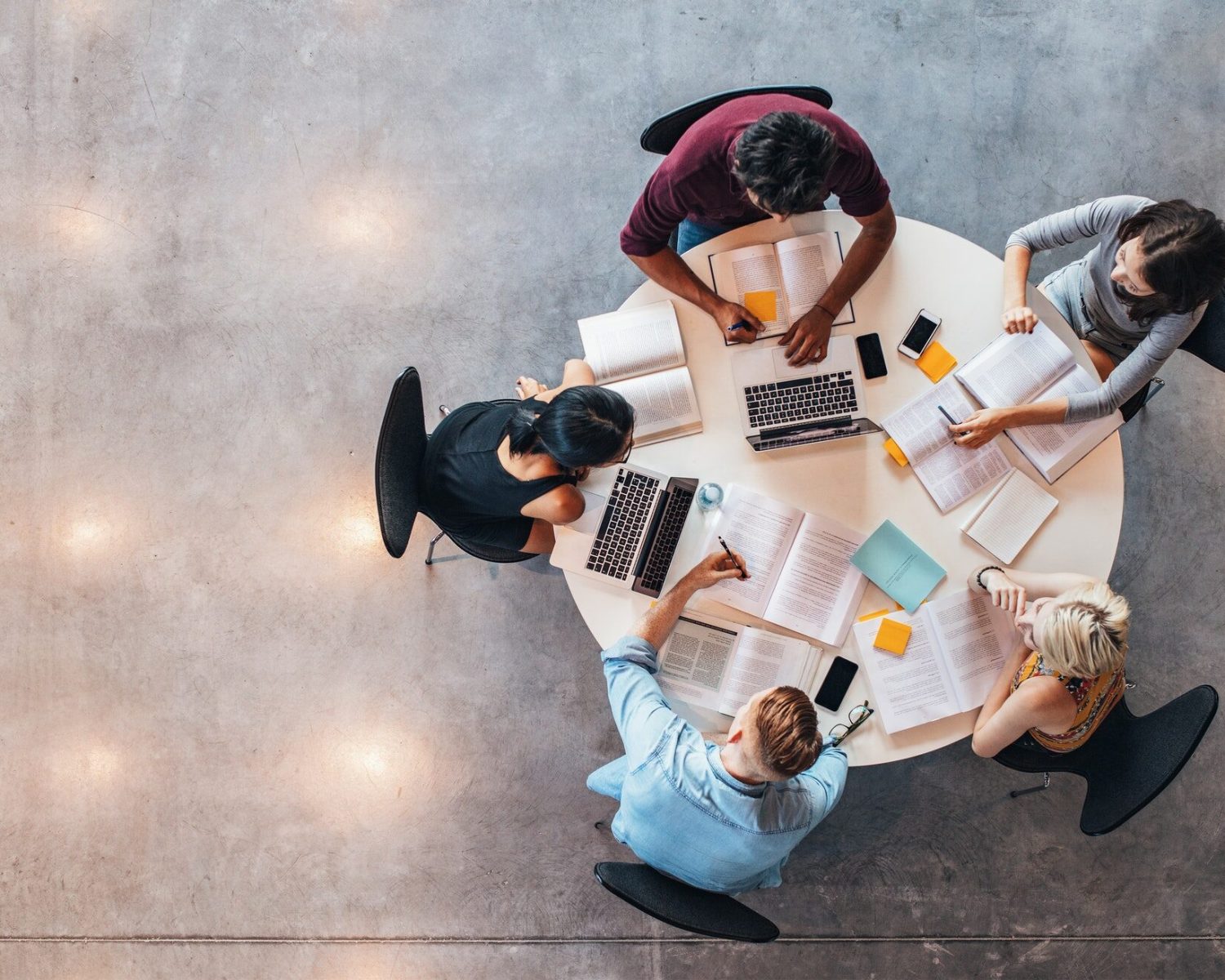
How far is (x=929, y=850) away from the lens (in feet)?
9.59

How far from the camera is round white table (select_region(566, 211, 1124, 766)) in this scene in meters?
2.16

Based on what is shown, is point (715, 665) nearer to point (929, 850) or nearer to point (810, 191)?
point (810, 191)

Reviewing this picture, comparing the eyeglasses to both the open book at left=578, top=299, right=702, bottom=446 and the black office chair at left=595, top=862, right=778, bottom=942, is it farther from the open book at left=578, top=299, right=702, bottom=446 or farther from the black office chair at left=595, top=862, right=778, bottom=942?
the open book at left=578, top=299, right=702, bottom=446

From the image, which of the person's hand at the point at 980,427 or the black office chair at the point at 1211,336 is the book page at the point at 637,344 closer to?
the person's hand at the point at 980,427

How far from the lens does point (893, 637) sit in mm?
2127

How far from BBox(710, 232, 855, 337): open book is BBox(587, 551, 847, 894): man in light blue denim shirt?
69 centimetres

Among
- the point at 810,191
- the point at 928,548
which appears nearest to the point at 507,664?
the point at 928,548

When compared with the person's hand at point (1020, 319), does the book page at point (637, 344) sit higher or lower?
lower

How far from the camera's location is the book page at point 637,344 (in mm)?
2215

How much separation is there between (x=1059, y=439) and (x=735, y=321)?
921 millimetres

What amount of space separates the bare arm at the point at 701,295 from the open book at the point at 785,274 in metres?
0.04

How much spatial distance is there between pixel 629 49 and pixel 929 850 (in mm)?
3203

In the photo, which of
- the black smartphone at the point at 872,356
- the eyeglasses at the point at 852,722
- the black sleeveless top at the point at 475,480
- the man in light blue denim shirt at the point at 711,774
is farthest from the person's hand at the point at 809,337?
the eyeglasses at the point at 852,722

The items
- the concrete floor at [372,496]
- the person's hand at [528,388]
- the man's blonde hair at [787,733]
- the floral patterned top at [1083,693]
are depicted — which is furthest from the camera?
the concrete floor at [372,496]
